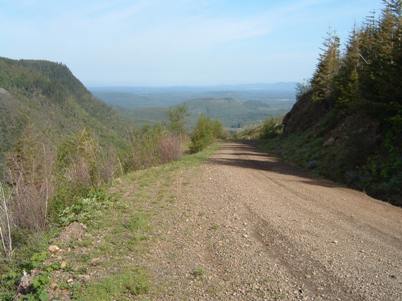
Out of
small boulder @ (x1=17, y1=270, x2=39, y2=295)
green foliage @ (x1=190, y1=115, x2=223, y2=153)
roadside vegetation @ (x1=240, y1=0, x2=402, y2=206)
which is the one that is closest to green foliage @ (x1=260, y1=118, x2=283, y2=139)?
green foliage @ (x1=190, y1=115, x2=223, y2=153)

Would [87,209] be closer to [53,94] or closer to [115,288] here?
[115,288]

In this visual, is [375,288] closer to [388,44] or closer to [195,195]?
[195,195]

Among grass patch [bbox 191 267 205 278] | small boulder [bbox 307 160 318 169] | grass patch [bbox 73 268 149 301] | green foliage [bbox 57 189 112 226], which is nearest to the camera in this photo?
grass patch [bbox 73 268 149 301]

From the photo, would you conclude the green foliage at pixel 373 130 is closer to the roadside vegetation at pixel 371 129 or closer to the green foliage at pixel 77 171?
the roadside vegetation at pixel 371 129

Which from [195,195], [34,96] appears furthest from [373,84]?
[34,96]

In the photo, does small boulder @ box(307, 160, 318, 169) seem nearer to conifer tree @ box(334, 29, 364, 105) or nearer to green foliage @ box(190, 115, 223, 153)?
conifer tree @ box(334, 29, 364, 105)

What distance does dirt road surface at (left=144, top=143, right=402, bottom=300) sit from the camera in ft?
17.2

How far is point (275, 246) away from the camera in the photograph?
668 cm

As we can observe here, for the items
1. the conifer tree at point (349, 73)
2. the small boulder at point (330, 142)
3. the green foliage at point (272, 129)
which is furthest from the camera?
the green foliage at point (272, 129)

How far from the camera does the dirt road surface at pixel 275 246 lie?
5.23 m

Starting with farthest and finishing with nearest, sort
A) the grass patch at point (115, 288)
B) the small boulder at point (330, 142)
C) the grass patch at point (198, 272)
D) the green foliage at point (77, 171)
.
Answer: the small boulder at point (330, 142) → the green foliage at point (77, 171) → the grass patch at point (198, 272) → the grass patch at point (115, 288)

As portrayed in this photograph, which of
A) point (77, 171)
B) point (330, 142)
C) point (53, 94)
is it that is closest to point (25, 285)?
point (77, 171)

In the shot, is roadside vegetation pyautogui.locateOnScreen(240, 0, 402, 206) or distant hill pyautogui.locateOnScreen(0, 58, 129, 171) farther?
distant hill pyautogui.locateOnScreen(0, 58, 129, 171)

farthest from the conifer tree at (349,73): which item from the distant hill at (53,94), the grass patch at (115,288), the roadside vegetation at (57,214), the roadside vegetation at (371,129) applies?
the distant hill at (53,94)
